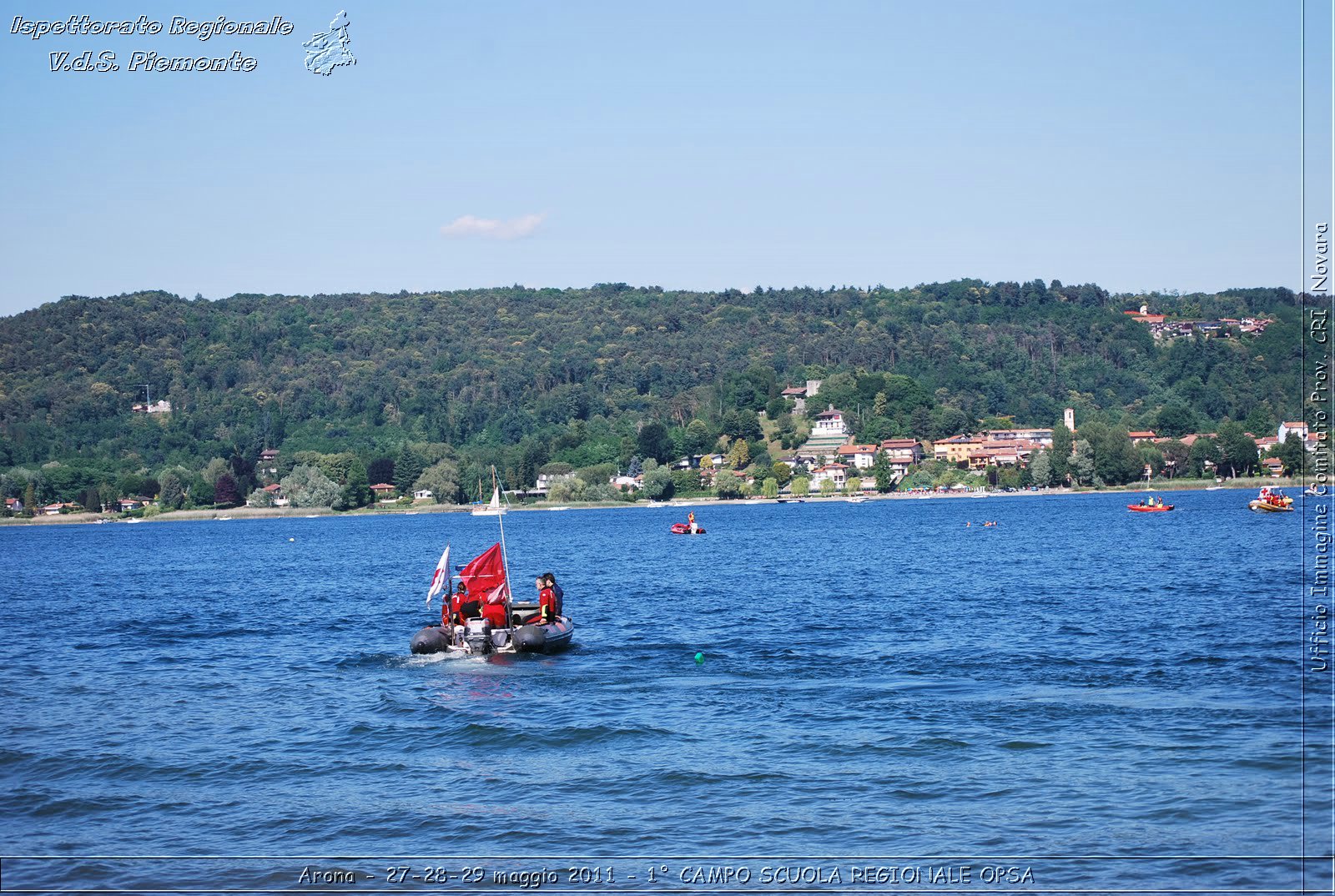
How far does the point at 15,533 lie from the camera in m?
178

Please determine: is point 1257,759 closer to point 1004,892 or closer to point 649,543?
point 1004,892

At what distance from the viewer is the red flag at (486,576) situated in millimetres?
33781

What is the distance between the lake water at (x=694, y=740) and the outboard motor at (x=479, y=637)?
1.47 ft

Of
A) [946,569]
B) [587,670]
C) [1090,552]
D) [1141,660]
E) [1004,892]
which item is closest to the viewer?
[1004,892]

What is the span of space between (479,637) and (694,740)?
37.5 feet

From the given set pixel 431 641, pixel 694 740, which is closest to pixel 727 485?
pixel 431 641

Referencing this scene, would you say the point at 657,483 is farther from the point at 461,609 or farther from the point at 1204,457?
the point at 461,609

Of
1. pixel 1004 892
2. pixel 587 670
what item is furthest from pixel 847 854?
pixel 587 670

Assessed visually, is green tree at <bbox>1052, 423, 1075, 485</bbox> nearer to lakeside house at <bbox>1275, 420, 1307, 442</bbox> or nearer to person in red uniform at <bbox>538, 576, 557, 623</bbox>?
lakeside house at <bbox>1275, 420, 1307, 442</bbox>

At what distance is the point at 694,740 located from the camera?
75.0 ft

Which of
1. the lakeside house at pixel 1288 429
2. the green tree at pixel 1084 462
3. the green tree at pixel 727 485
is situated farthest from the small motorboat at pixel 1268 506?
the green tree at pixel 727 485

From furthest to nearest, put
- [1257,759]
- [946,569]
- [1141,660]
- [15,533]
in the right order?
[15,533] → [946,569] → [1141,660] → [1257,759]

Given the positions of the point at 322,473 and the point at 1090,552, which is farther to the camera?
the point at 322,473

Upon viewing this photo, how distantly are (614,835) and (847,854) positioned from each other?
3.35 m
